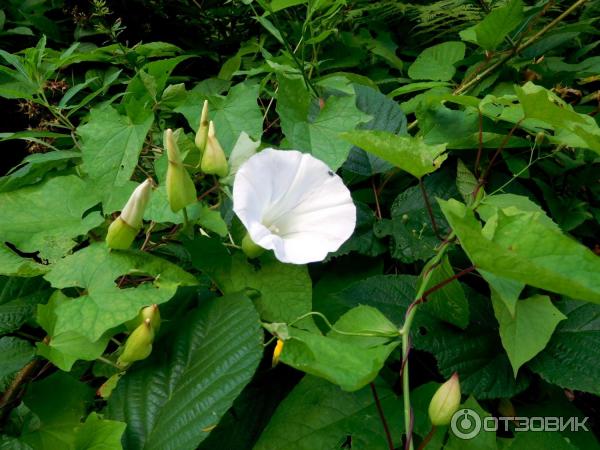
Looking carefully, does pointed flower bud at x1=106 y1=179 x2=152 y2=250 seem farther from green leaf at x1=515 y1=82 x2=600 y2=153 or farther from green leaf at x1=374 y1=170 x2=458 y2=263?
green leaf at x1=515 y1=82 x2=600 y2=153

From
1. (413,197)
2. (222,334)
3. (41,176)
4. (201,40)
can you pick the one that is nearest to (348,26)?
(201,40)

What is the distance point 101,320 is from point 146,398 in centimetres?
12

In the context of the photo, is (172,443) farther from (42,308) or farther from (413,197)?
(413,197)

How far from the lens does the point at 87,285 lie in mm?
602

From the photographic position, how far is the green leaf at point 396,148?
2.13ft

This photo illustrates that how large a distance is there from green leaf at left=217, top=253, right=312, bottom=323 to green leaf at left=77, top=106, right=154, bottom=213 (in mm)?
182

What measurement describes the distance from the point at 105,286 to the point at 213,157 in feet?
0.67

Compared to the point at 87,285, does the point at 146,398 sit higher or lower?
lower

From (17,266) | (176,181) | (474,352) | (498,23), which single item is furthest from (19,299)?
(498,23)

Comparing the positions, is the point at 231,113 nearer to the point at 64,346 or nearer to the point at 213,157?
the point at 213,157

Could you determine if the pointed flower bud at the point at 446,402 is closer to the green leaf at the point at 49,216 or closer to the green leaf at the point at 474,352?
the green leaf at the point at 474,352

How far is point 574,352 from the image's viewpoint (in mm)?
690

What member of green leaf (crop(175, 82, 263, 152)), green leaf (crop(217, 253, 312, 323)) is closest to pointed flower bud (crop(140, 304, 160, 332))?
green leaf (crop(217, 253, 312, 323))

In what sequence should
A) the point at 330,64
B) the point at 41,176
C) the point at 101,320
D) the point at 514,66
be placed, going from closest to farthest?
the point at 101,320
the point at 41,176
the point at 514,66
the point at 330,64
